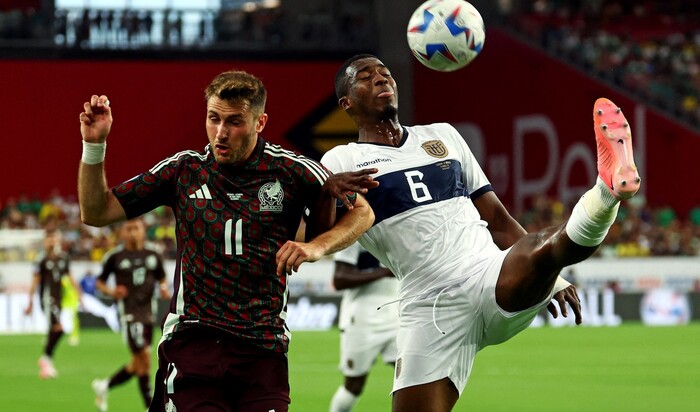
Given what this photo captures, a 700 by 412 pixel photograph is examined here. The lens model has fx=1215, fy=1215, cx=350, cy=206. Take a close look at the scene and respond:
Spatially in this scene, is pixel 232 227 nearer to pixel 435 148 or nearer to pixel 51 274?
pixel 435 148

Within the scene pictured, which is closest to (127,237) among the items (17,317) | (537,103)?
(17,317)

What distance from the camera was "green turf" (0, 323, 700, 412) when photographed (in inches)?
498

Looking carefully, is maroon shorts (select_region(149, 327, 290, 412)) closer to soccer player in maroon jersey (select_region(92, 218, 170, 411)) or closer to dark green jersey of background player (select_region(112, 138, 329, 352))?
dark green jersey of background player (select_region(112, 138, 329, 352))

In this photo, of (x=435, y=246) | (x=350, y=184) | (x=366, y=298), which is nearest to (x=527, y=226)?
(x=366, y=298)

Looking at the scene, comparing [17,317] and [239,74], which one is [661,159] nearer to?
[17,317]

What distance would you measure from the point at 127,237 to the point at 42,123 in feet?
63.4

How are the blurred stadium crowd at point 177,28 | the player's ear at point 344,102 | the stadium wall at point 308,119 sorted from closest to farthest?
the player's ear at point 344,102 < the stadium wall at point 308,119 < the blurred stadium crowd at point 177,28

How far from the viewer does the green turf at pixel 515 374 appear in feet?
41.5

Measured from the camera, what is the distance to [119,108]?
32094 millimetres

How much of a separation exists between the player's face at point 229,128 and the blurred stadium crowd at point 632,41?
27.0m

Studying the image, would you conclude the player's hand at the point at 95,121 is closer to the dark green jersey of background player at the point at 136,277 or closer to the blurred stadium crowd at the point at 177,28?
the dark green jersey of background player at the point at 136,277

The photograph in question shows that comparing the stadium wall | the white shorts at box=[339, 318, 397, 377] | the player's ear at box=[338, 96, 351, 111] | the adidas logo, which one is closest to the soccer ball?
the player's ear at box=[338, 96, 351, 111]

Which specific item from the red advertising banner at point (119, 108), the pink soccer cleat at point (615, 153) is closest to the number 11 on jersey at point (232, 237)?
the pink soccer cleat at point (615, 153)

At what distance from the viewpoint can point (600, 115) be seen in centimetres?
557
